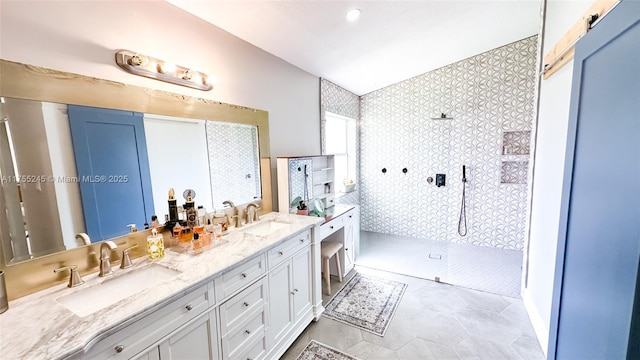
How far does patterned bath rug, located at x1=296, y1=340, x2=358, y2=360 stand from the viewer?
6.18 ft

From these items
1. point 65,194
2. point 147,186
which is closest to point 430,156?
point 147,186

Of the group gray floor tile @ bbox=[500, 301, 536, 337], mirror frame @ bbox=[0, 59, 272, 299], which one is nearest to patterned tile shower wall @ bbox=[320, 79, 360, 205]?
mirror frame @ bbox=[0, 59, 272, 299]

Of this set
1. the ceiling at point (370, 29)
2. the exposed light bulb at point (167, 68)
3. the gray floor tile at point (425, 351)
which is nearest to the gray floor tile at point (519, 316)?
the gray floor tile at point (425, 351)

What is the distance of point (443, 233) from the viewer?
13.8ft

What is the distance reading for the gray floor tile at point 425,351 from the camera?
188 centimetres

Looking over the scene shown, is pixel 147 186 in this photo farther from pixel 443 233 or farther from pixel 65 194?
pixel 443 233

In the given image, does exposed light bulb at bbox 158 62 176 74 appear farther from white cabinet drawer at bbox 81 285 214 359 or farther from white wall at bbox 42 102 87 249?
white cabinet drawer at bbox 81 285 214 359

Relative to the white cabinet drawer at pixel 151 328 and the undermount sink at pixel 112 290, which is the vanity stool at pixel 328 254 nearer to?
the white cabinet drawer at pixel 151 328

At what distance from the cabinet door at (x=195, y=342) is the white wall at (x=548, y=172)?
2.32 m

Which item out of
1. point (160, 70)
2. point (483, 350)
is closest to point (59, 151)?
point (160, 70)

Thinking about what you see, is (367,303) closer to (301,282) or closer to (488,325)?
(301,282)

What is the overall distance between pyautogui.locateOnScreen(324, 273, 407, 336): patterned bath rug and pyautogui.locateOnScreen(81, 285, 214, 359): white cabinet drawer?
4.84 feet

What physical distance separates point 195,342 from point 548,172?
2.67 m

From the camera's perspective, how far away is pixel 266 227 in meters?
2.28
